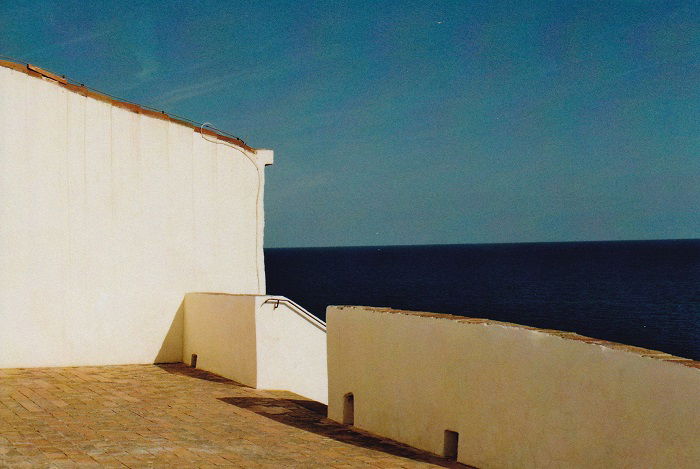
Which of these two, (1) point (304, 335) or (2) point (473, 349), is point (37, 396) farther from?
(2) point (473, 349)

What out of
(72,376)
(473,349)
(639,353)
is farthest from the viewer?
(72,376)

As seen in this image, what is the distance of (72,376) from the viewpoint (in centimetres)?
1108

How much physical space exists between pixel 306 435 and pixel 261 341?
3.33m

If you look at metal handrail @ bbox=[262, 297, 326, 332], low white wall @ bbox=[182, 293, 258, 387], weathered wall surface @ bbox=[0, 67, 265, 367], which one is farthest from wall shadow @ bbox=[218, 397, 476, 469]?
weathered wall surface @ bbox=[0, 67, 265, 367]

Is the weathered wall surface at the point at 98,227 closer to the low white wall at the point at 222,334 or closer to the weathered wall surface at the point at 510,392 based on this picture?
the low white wall at the point at 222,334

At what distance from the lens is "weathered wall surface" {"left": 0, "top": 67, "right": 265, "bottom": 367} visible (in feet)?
37.3

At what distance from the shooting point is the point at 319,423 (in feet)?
29.8

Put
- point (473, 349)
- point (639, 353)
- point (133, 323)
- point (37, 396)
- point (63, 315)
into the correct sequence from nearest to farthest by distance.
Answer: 1. point (639, 353)
2. point (473, 349)
3. point (37, 396)
4. point (63, 315)
5. point (133, 323)

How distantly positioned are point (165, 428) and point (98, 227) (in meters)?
5.33

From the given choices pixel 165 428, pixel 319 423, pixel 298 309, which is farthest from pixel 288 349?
pixel 165 428

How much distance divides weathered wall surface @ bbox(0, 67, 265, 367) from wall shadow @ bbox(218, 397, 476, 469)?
3349mm

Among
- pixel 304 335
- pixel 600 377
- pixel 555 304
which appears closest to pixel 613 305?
pixel 555 304

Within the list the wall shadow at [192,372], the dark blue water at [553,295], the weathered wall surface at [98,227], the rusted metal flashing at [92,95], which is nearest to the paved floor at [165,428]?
the wall shadow at [192,372]

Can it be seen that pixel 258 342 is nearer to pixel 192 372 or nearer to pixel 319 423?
pixel 192 372
